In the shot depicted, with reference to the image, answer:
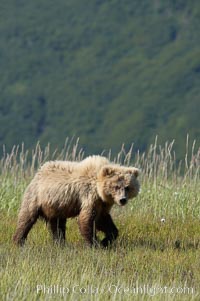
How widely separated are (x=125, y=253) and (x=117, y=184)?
0.83m

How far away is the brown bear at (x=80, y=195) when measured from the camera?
32.4 feet

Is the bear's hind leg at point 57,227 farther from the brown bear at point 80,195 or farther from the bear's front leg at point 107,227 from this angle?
the bear's front leg at point 107,227

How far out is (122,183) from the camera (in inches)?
390

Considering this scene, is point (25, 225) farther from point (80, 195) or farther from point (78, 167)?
point (78, 167)

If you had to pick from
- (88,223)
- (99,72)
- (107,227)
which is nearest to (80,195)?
(88,223)

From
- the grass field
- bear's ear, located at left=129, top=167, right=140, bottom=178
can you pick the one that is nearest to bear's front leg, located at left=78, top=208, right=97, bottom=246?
the grass field

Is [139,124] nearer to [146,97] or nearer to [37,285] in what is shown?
[146,97]

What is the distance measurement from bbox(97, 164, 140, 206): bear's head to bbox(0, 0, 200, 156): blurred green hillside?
107 m

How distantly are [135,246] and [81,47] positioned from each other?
503ft

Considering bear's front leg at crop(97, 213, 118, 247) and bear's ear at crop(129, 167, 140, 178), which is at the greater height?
bear's ear at crop(129, 167, 140, 178)

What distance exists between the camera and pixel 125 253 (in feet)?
30.7

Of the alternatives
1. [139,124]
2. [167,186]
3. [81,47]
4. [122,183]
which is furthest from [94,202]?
[81,47]

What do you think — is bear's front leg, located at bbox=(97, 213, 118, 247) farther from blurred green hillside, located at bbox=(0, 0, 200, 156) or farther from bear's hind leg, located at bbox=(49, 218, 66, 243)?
blurred green hillside, located at bbox=(0, 0, 200, 156)

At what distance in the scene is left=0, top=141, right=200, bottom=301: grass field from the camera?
7.04 metres
